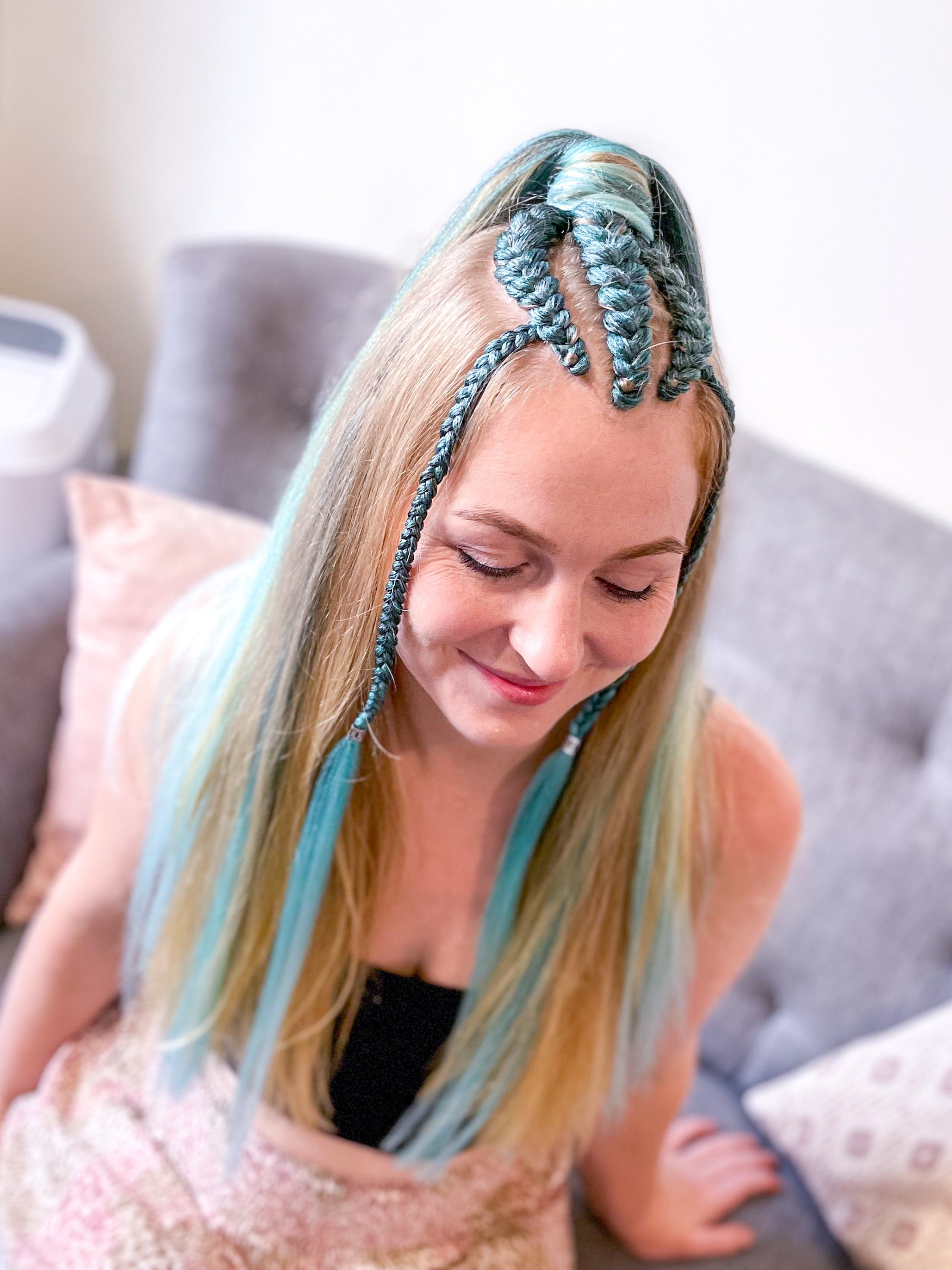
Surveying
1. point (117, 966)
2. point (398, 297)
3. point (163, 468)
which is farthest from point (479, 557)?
point (163, 468)

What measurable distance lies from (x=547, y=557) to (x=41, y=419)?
107 centimetres

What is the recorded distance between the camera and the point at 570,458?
572mm

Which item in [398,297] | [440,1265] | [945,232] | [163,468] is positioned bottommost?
[440,1265]

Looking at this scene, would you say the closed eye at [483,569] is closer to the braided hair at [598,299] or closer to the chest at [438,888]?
the braided hair at [598,299]

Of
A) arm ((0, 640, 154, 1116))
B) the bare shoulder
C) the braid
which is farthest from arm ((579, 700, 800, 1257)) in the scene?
arm ((0, 640, 154, 1116))

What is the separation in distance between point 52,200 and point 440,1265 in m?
1.60

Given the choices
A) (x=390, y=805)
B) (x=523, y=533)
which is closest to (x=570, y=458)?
(x=523, y=533)

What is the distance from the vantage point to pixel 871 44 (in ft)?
4.02

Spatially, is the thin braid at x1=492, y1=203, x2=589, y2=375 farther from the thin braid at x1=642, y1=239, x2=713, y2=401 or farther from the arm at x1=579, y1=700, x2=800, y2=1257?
the arm at x1=579, y1=700, x2=800, y2=1257

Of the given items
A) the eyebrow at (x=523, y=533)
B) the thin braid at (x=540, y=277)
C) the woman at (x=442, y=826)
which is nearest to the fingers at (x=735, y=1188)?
the woman at (x=442, y=826)

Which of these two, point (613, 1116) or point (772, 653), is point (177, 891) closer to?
point (613, 1116)

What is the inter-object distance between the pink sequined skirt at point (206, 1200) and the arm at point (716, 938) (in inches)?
3.9

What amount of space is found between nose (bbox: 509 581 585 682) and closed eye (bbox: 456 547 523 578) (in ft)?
0.05

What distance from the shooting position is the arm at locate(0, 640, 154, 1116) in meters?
0.94
